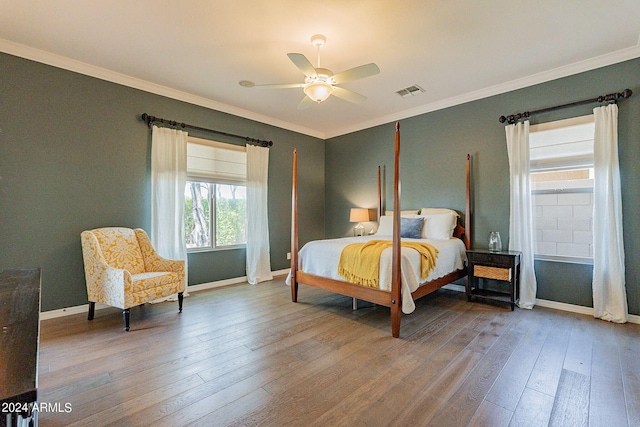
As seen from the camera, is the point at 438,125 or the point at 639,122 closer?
the point at 639,122

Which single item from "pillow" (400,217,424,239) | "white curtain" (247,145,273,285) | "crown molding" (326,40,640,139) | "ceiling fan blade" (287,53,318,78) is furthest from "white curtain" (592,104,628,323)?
"white curtain" (247,145,273,285)

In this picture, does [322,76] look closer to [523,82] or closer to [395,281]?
[395,281]

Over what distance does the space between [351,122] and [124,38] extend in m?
3.67

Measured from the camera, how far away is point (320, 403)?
180 centimetres

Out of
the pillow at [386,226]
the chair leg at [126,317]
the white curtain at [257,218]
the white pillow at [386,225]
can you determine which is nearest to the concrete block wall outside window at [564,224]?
the white pillow at [386,225]

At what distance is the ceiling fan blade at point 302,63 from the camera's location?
7.91 ft

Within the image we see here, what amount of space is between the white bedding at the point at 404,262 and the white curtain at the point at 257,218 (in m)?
1.24

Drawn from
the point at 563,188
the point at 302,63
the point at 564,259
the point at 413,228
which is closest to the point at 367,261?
the point at 413,228

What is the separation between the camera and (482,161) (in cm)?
416

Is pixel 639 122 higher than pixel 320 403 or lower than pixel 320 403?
higher

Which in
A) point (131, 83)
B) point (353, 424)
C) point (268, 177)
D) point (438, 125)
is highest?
point (131, 83)

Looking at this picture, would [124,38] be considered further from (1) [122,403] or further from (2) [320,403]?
(2) [320,403]

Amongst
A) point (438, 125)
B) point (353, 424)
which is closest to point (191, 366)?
point (353, 424)

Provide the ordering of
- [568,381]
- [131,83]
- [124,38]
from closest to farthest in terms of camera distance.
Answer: [568,381] < [124,38] < [131,83]
